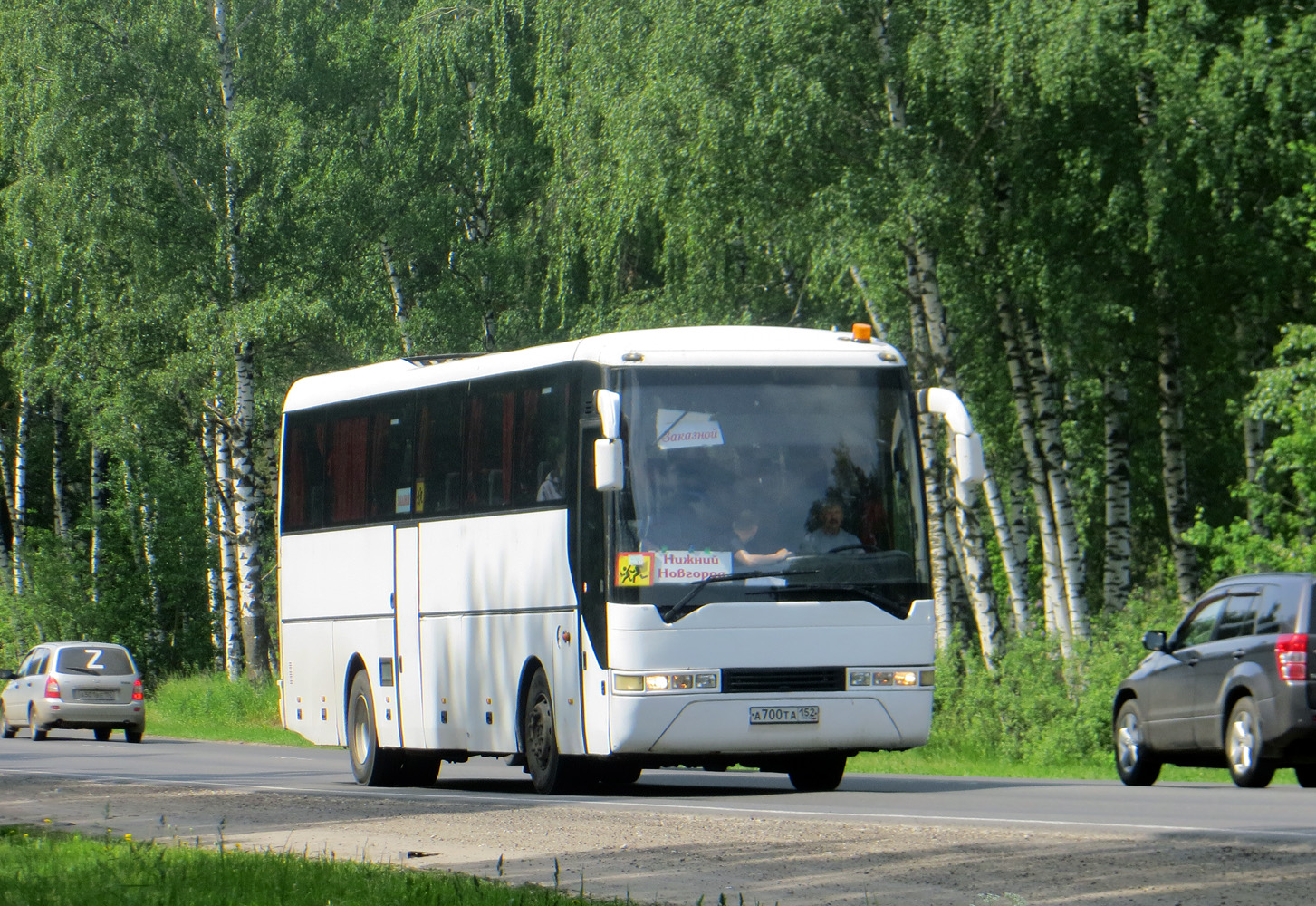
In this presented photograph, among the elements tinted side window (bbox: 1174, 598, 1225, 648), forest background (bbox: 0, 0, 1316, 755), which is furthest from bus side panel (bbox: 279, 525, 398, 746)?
forest background (bbox: 0, 0, 1316, 755)

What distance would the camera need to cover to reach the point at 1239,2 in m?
27.5

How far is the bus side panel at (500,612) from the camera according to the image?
17.2 meters

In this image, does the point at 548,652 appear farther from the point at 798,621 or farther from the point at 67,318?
the point at 67,318

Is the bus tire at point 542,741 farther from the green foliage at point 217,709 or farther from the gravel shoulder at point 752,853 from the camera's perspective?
the green foliage at point 217,709

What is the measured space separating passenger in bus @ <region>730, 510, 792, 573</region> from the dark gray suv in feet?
13.9

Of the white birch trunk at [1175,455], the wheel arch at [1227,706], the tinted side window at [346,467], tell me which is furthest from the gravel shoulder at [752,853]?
the white birch trunk at [1175,455]

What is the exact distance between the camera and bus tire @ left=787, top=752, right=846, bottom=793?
59.1 ft

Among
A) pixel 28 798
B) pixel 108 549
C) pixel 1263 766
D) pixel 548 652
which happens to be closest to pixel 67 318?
pixel 108 549

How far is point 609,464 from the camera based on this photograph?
52.5ft

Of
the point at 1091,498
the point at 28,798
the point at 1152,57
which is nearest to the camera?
the point at 28,798

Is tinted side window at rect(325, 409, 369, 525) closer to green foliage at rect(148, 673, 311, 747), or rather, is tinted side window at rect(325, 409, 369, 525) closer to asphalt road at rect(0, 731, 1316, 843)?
asphalt road at rect(0, 731, 1316, 843)

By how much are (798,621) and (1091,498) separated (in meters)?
28.7

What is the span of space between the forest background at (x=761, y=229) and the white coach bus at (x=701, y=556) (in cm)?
879

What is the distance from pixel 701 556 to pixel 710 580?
0.20 metres
